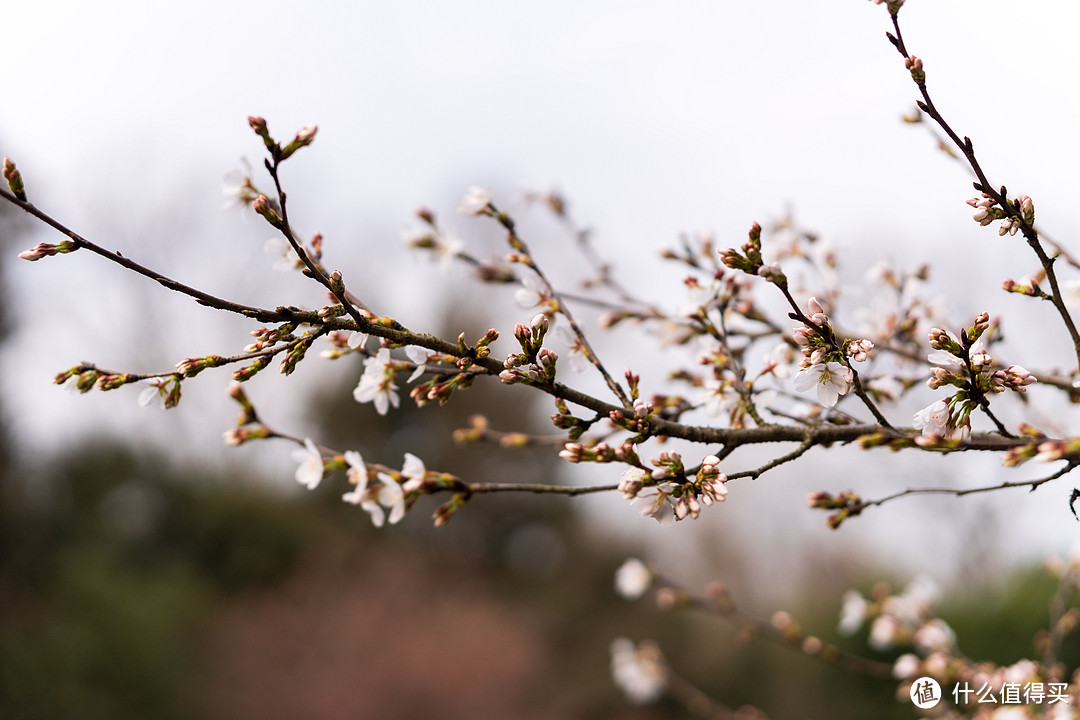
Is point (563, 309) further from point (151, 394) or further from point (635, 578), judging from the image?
point (635, 578)

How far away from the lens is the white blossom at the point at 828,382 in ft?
3.49

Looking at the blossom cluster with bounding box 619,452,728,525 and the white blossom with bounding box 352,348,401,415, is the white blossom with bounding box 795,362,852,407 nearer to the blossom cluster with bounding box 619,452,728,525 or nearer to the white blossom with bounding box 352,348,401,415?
the blossom cluster with bounding box 619,452,728,525

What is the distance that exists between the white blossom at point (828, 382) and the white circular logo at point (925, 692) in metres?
1.41

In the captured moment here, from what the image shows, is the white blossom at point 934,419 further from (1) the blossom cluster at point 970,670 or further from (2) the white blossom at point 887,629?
(2) the white blossom at point 887,629

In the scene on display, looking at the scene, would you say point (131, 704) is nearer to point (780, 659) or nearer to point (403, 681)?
point (403, 681)

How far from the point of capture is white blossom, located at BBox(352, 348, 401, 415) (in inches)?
50.1

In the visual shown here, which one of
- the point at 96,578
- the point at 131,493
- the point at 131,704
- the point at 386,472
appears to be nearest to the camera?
the point at 386,472

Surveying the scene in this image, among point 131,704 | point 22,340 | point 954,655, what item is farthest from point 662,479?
point 22,340

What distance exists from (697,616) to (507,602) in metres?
2.68

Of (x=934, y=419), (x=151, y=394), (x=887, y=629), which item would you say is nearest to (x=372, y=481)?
(x=151, y=394)

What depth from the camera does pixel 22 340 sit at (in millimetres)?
7242

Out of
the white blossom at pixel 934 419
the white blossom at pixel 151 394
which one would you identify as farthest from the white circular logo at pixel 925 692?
the white blossom at pixel 151 394

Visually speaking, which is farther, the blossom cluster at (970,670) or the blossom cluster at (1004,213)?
the blossom cluster at (970,670)

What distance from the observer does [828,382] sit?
3.57 ft
